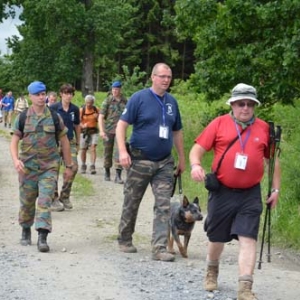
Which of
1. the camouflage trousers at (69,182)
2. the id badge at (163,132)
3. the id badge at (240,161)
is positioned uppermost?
the id badge at (163,132)

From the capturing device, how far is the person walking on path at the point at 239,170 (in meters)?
6.30

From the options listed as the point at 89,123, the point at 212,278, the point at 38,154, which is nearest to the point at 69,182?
the point at 38,154

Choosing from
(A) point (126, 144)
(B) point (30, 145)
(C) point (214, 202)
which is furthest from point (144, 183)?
(C) point (214, 202)

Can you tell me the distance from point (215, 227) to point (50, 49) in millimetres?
43777

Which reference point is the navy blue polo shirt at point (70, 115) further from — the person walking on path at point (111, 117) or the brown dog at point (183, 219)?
the brown dog at point (183, 219)

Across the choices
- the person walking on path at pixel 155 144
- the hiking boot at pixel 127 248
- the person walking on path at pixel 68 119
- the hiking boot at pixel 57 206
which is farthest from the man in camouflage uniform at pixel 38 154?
the hiking boot at pixel 57 206

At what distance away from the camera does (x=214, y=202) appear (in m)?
6.50

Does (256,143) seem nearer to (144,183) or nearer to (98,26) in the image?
(144,183)

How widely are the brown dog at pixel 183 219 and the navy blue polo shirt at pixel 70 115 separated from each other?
384 centimetres

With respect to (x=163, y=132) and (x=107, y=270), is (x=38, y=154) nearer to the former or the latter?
(x=163, y=132)

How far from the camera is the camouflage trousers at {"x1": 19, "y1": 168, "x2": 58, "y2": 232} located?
8852 millimetres

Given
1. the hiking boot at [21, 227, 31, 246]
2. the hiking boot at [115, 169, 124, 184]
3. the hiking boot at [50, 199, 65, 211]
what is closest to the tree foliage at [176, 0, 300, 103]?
the hiking boot at [115, 169, 124, 184]

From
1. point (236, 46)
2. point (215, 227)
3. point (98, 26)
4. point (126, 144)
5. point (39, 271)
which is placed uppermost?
point (98, 26)

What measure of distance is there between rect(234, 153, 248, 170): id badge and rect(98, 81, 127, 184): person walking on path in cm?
862
